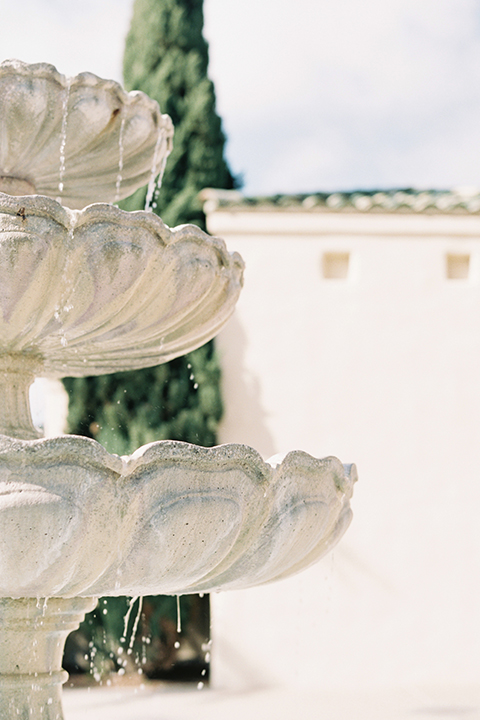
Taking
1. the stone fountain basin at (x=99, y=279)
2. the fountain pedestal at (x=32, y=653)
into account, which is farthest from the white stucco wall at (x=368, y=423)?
the fountain pedestal at (x=32, y=653)

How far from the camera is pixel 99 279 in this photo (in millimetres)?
2057

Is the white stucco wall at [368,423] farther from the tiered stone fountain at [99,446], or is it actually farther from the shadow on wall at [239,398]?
the tiered stone fountain at [99,446]

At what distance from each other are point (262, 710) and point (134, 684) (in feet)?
3.72

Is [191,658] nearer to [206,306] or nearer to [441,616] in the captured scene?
[441,616]

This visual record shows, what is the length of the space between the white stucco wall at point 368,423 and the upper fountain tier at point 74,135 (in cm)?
317

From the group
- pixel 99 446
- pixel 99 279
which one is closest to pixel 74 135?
pixel 99 279

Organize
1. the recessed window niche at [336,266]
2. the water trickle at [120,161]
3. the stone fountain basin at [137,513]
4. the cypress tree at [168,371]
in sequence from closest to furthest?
the stone fountain basin at [137,513] < the water trickle at [120,161] < the cypress tree at [168,371] < the recessed window niche at [336,266]

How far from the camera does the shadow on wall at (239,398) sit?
19.8ft

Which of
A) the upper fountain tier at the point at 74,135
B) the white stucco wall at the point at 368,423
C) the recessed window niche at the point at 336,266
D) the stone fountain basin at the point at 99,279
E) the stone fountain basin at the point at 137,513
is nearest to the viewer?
the stone fountain basin at the point at 137,513

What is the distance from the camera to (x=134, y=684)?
5707mm

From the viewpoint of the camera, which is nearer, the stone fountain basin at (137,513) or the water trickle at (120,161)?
the stone fountain basin at (137,513)

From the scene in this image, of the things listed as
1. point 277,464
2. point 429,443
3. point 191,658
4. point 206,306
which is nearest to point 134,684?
point 191,658

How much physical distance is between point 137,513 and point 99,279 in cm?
68

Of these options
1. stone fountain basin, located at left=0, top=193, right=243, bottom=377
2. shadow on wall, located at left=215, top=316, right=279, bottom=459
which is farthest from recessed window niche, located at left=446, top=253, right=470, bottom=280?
stone fountain basin, located at left=0, top=193, right=243, bottom=377
